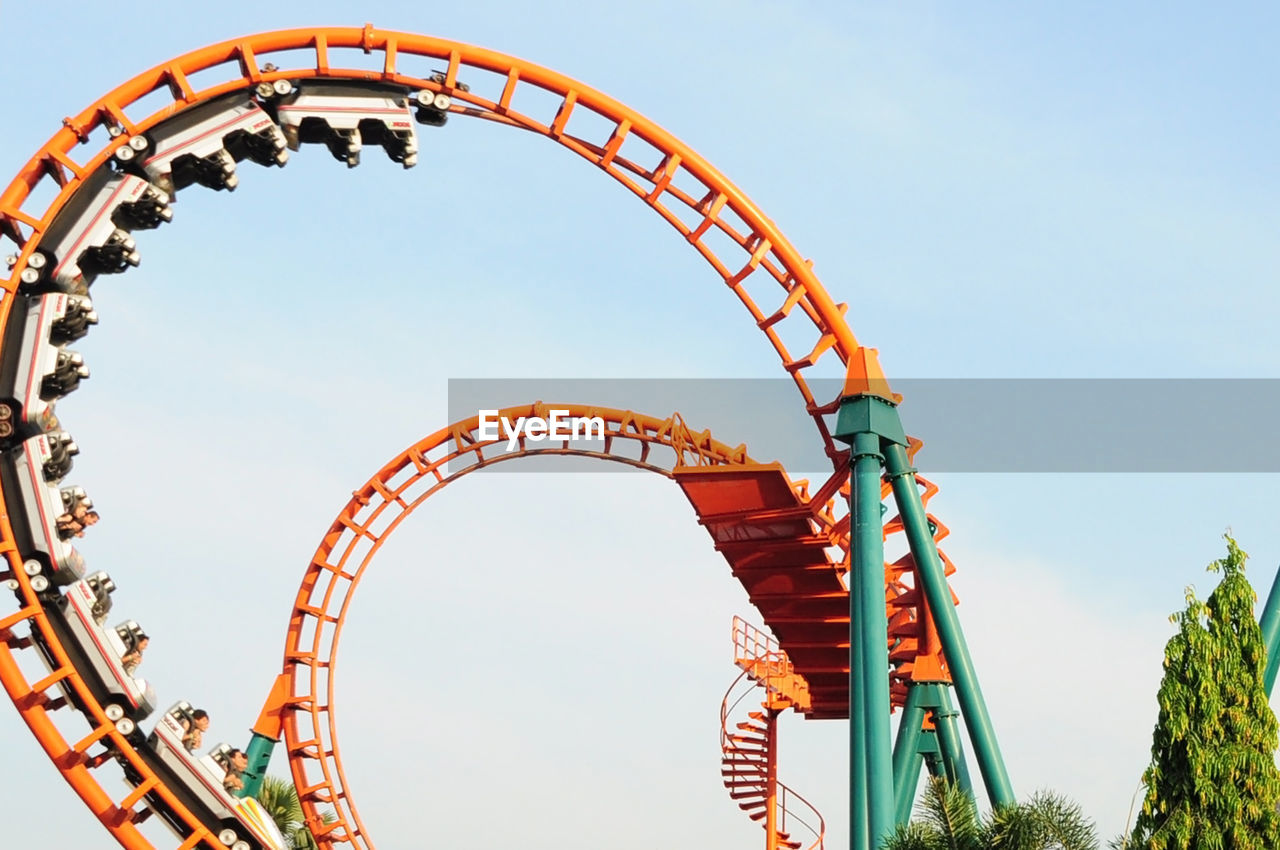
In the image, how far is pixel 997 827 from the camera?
12914 millimetres

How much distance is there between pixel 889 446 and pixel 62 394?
321 inches

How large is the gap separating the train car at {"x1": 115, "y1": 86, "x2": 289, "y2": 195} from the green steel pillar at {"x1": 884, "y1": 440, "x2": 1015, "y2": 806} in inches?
275

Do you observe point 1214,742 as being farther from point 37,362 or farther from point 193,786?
point 37,362

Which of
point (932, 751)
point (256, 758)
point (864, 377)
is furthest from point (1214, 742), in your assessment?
point (256, 758)

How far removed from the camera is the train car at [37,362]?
14.7 m

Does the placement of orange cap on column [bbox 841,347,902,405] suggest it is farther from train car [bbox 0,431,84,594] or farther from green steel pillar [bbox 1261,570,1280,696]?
train car [bbox 0,431,84,594]

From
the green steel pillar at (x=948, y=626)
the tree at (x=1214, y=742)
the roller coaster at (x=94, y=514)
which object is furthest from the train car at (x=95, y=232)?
the tree at (x=1214, y=742)

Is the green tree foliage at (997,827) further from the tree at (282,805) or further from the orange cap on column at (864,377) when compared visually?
the tree at (282,805)

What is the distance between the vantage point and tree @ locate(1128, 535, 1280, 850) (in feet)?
45.4

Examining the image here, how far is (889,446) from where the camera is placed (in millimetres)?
17766

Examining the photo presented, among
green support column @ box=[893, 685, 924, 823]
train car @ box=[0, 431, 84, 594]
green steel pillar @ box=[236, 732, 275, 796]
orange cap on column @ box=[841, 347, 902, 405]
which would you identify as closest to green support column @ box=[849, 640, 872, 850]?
orange cap on column @ box=[841, 347, 902, 405]

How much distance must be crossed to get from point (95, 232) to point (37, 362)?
4.28ft

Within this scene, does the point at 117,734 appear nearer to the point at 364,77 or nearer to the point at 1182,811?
the point at 364,77

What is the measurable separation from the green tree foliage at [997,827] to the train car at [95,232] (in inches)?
334
